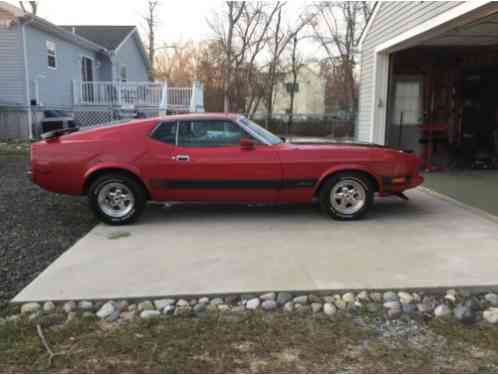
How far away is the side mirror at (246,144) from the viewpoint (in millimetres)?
5562

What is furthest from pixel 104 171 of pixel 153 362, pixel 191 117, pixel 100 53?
pixel 100 53

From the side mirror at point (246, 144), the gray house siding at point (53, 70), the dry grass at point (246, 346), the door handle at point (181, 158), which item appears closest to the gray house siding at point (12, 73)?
the gray house siding at point (53, 70)

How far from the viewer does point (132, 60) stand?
26.6 metres

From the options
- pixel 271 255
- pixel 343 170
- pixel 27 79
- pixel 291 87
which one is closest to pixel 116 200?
pixel 271 255

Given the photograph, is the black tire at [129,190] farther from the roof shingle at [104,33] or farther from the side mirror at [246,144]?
the roof shingle at [104,33]

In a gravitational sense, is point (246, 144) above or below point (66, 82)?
below

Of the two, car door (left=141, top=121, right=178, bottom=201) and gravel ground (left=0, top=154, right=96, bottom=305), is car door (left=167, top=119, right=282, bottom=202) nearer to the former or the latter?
car door (left=141, top=121, right=178, bottom=201)

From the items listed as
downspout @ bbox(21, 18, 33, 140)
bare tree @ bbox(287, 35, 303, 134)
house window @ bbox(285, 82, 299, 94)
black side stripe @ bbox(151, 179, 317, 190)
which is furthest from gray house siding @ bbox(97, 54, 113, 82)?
black side stripe @ bbox(151, 179, 317, 190)

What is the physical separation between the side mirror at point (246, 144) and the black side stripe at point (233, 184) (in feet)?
1.39

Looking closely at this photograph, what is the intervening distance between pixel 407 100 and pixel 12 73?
13.4 meters

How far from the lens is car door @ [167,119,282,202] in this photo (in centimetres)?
557

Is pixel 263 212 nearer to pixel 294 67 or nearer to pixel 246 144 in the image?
pixel 246 144

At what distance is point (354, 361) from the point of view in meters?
2.67

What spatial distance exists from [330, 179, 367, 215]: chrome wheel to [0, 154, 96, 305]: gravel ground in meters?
3.20
